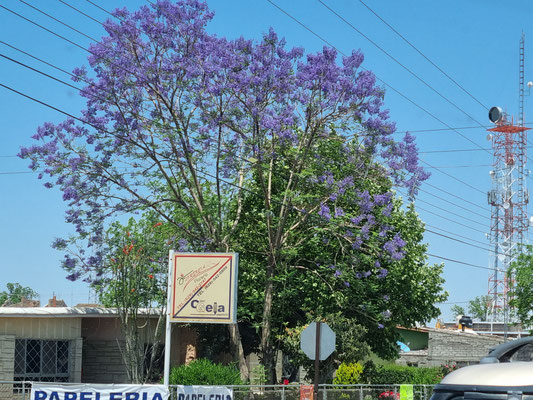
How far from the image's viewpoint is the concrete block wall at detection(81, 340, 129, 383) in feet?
103

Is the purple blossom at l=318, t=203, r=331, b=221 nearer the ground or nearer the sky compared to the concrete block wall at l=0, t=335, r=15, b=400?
nearer the sky

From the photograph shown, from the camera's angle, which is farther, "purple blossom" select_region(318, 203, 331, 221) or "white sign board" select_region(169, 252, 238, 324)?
"purple blossom" select_region(318, 203, 331, 221)

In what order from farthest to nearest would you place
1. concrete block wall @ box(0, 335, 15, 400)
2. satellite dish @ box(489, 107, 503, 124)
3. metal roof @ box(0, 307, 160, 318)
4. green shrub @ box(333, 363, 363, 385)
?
1. satellite dish @ box(489, 107, 503, 124)
2. green shrub @ box(333, 363, 363, 385)
3. metal roof @ box(0, 307, 160, 318)
4. concrete block wall @ box(0, 335, 15, 400)

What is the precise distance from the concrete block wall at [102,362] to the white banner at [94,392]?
11.0 meters

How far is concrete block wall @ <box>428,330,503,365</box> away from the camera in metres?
53.0

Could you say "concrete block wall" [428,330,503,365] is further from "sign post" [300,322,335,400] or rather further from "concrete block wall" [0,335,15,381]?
"sign post" [300,322,335,400]

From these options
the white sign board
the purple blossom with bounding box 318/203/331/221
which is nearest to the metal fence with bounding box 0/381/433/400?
the white sign board

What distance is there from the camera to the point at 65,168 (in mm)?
28891

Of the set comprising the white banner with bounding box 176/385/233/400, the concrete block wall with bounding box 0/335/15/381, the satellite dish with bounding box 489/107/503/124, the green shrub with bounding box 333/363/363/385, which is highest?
the satellite dish with bounding box 489/107/503/124

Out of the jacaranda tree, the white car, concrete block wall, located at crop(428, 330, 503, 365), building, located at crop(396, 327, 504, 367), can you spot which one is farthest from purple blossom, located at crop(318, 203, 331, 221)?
concrete block wall, located at crop(428, 330, 503, 365)

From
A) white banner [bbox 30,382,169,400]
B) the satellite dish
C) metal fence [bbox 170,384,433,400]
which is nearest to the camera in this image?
white banner [bbox 30,382,169,400]

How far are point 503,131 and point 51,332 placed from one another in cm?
4610

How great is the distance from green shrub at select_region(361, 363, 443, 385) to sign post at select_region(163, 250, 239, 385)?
13.0m

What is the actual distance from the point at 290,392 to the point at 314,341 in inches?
319
